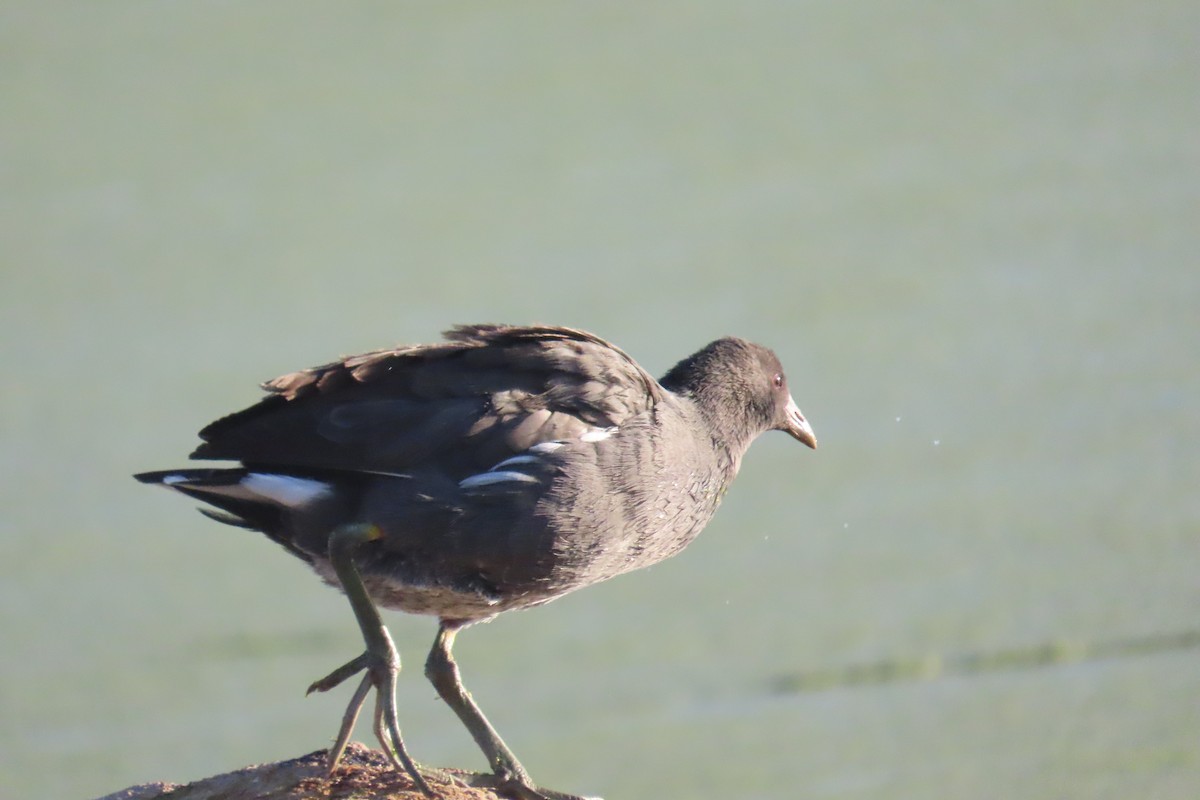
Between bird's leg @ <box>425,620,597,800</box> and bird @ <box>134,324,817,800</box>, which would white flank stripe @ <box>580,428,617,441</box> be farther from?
bird's leg @ <box>425,620,597,800</box>

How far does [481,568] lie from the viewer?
480cm

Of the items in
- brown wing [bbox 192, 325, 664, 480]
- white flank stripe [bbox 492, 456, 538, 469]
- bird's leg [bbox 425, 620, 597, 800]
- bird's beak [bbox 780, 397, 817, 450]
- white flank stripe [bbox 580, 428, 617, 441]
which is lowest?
bird's leg [bbox 425, 620, 597, 800]

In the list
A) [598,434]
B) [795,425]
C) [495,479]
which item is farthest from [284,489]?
[795,425]

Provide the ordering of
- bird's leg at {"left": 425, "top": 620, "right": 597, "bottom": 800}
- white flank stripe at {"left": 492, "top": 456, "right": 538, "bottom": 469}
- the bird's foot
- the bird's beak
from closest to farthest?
the bird's foot
white flank stripe at {"left": 492, "top": 456, "right": 538, "bottom": 469}
bird's leg at {"left": 425, "top": 620, "right": 597, "bottom": 800}
the bird's beak

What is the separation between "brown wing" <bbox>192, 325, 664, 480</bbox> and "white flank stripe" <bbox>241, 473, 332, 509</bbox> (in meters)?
0.06

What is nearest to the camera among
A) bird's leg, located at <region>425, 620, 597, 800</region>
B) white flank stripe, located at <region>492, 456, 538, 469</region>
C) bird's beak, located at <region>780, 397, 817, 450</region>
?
white flank stripe, located at <region>492, 456, 538, 469</region>

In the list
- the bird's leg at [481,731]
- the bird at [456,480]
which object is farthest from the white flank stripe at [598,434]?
the bird's leg at [481,731]

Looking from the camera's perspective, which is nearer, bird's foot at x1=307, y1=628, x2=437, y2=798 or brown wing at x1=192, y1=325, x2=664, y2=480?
bird's foot at x1=307, y1=628, x2=437, y2=798

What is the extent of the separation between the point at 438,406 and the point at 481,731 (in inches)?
39.6

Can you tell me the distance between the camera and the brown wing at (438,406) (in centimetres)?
482

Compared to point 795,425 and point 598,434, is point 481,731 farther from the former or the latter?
point 795,425

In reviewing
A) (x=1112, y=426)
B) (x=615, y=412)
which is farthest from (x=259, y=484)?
(x=1112, y=426)

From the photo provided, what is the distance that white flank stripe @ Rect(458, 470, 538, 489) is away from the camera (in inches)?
187

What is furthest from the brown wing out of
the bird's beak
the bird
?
the bird's beak
